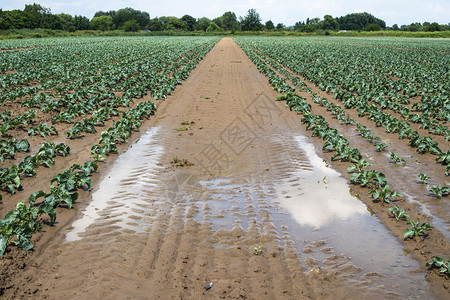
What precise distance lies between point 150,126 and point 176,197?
565 cm

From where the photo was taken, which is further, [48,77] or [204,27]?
[204,27]

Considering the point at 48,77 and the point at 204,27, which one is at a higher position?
the point at 204,27

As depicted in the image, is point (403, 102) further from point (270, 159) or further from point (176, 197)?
point (176, 197)

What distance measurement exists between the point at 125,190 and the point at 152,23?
5866 inches

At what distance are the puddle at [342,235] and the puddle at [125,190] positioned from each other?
259 centimetres

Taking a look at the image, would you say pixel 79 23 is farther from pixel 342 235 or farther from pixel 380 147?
pixel 342 235

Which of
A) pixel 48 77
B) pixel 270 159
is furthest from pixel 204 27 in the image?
pixel 270 159

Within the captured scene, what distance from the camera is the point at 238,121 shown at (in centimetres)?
1252

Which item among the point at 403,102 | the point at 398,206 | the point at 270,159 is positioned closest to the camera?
the point at 398,206

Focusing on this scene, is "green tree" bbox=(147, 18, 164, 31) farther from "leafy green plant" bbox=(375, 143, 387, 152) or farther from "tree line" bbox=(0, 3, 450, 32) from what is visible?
"leafy green plant" bbox=(375, 143, 387, 152)

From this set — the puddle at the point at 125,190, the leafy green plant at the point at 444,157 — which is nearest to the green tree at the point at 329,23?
the leafy green plant at the point at 444,157

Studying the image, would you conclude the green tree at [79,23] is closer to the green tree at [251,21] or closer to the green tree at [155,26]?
the green tree at [155,26]

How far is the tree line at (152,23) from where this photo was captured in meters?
91.4

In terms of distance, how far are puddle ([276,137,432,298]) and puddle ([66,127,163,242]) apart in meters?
2.59
